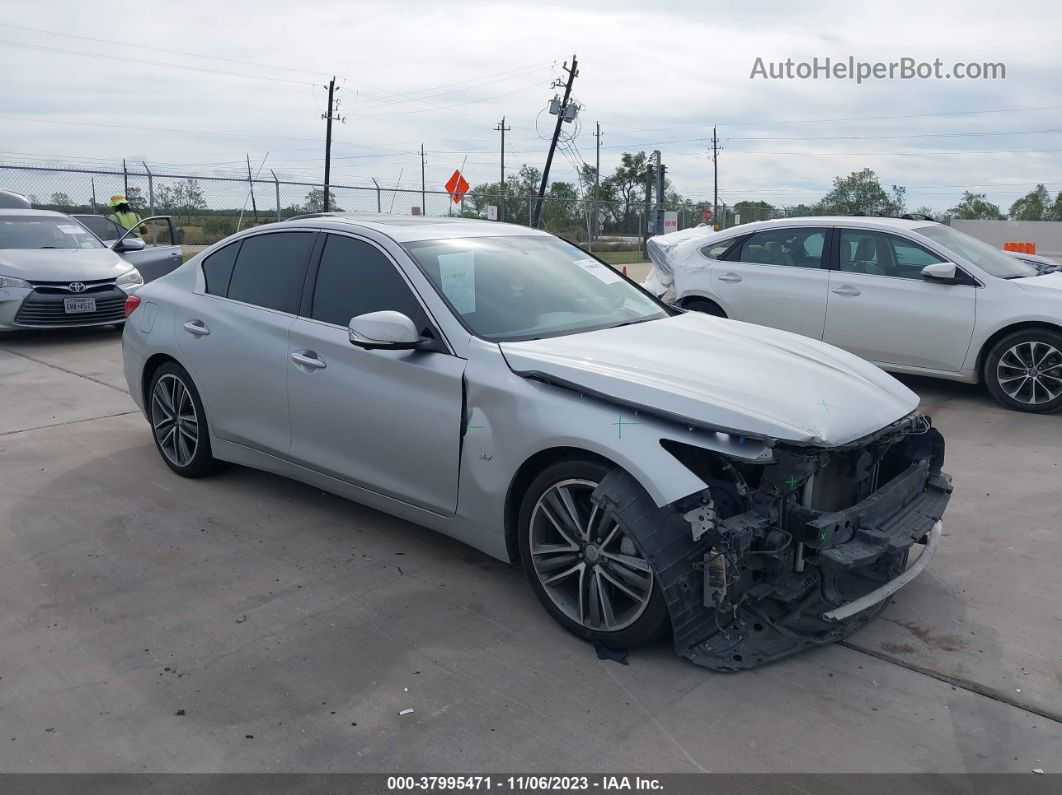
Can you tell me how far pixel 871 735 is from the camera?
3.08 metres

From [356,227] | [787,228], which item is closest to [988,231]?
[787,228]

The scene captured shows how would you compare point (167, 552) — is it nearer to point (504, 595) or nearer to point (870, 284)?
point (504, 595)

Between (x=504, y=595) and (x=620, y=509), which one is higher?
(x=620, y=509)

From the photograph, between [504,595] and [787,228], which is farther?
[787,228]

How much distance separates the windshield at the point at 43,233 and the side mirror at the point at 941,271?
9.84 meters

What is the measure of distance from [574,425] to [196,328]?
281 centimetres

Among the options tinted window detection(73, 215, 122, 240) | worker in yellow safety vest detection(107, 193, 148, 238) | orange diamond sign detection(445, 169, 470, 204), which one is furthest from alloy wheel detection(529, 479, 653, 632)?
orange diamond sign detection(445, 169, 470, 204)

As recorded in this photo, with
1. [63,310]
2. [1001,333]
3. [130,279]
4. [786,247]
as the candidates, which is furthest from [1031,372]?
[63,310]

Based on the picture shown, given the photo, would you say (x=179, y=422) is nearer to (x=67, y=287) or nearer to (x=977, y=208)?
(x=67, y=287)

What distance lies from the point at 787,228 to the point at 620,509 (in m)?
6.12

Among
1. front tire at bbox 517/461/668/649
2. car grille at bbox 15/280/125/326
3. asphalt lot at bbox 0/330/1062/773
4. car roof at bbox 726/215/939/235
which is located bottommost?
asphalt lot at bbox 0/330/1062/773

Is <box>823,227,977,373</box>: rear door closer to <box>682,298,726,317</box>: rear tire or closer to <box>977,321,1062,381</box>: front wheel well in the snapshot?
<box>977,321,1062,381</box>: front wheel well

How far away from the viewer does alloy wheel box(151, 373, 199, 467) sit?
553 centimetres

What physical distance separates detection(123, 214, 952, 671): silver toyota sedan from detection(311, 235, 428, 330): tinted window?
0.01m
